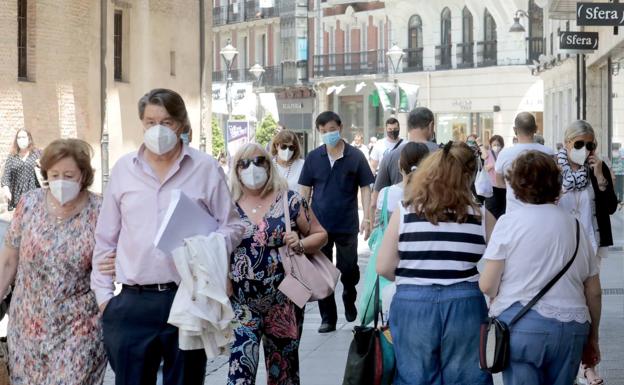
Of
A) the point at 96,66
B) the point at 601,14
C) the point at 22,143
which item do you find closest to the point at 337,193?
the point at 601,14

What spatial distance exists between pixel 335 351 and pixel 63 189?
489cm

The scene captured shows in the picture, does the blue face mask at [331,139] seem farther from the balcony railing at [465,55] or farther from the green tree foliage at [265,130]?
the green tree foliage at [265,130]

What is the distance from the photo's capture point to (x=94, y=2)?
34.7 meters

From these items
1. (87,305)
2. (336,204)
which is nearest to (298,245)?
(87,305)

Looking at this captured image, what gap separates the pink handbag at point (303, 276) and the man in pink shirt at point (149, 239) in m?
1.28

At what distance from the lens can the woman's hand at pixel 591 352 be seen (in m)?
6.54

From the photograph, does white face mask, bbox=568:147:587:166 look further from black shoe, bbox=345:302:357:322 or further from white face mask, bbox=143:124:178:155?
white face mask, bbox=143:124:178:155

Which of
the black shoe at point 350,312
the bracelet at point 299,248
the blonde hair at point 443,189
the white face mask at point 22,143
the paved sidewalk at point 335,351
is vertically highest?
the white face mask at point 22,143

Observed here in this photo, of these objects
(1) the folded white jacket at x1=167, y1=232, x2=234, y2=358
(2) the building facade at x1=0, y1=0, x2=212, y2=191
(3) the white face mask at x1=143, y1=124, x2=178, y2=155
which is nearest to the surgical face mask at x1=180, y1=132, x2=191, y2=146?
(3) the white face mask at x1=143, y1=124, x2=178, y2=155

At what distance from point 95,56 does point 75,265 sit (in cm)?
2885

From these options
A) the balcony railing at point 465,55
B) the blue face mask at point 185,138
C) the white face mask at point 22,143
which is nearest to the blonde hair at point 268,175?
the blue face mask at point 185,138

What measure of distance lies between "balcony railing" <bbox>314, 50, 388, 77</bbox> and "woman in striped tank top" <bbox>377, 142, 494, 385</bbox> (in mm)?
53644

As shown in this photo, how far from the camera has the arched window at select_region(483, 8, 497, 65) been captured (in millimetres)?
52656

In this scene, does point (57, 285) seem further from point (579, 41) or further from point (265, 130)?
point (265, 130)
